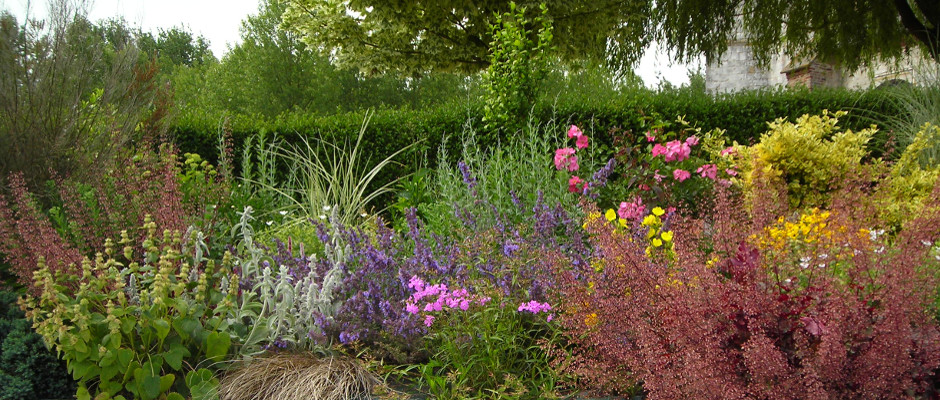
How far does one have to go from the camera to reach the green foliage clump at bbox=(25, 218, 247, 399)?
8.56 feet

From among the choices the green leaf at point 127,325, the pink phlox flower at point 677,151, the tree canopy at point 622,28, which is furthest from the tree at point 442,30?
the green leaf at point 127,325

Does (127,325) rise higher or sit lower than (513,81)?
lower

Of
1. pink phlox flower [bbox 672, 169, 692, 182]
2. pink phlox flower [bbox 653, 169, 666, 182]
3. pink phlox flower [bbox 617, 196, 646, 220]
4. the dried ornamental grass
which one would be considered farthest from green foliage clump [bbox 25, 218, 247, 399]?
pink phlox flower [bbox 672, 169, 692, 182]

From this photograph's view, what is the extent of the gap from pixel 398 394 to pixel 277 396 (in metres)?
0.51

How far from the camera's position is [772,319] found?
1.95 meters

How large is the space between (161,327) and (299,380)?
0.59 meters

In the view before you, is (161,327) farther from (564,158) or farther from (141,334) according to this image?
(564,158)

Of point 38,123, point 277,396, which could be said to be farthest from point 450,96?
point 277,396

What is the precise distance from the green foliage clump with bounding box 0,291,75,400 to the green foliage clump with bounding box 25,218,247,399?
27 centimetres

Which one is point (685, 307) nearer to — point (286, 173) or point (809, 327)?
point (809, 327)

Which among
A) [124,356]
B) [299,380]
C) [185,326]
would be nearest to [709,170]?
[299,380]

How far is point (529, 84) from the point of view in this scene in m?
6.89

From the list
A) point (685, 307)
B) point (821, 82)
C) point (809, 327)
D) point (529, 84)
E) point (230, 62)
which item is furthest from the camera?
point (230, 62)

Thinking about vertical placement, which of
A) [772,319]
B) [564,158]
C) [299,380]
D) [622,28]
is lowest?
[299,380]
